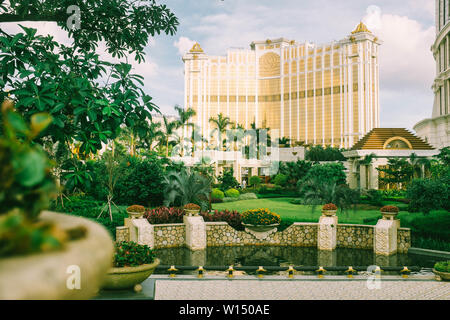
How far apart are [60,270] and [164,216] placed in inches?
635

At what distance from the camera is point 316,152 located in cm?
5562

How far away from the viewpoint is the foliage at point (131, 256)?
6.93 meters

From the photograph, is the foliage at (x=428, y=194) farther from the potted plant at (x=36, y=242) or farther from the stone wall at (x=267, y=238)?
the potted plant at (x=36, y=242)

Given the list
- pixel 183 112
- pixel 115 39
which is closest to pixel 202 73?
pixel 183 112

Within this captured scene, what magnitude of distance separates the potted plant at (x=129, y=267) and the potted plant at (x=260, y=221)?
29.5 ft

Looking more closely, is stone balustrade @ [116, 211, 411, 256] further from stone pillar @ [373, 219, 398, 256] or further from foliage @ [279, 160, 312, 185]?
foliage @ [279, 160, 312, 185]

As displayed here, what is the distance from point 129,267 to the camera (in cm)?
674

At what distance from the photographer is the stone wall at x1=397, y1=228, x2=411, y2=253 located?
14844 mm

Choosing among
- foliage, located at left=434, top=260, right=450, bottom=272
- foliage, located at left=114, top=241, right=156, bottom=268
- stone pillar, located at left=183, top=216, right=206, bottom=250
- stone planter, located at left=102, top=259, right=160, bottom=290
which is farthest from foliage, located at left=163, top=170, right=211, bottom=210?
stone planter, located at left=102, top=259, right=160, bottom=290

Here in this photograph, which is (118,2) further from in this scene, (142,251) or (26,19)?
(142,251)

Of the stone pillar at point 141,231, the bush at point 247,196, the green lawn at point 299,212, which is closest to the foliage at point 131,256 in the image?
the stone pillar at point 141,231
